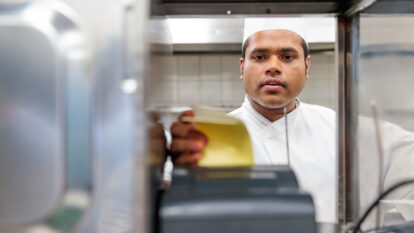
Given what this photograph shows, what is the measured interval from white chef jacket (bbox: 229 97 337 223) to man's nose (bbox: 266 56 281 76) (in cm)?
18

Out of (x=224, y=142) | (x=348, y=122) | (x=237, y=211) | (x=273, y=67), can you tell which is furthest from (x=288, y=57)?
(x=237, y=211)

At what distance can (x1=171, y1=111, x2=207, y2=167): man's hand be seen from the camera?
1.74 feet

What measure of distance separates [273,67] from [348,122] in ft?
1.24

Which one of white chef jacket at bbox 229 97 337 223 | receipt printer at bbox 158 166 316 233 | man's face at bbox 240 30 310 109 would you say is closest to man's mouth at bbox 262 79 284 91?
man's face at bbox 240 30 310 109

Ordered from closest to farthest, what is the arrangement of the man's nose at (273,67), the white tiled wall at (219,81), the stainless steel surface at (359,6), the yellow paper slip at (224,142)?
the yellow paper slip at (224,142) < the stainless steel surface at (359,6) < the man's nose at (273,67) < the white tiled wall at (219,81)

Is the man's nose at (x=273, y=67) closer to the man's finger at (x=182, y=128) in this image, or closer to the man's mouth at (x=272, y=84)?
the man's mouth at (x=272, y=84)

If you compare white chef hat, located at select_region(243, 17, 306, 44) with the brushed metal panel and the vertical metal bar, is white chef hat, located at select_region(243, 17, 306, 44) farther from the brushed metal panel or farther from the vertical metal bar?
the brushed metal panel

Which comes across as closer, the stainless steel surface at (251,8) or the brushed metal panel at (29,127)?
the brushed metal panel at (29,127)

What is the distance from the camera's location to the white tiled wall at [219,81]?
1.50m

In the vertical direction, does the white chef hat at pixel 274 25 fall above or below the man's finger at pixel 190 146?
above

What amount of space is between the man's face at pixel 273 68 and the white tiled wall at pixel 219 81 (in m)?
0.31

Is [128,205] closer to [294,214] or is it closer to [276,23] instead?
[294,214]

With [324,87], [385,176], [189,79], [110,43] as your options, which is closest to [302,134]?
[324,87]

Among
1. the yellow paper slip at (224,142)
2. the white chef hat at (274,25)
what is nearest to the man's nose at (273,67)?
the white chef hat at (274,25)
